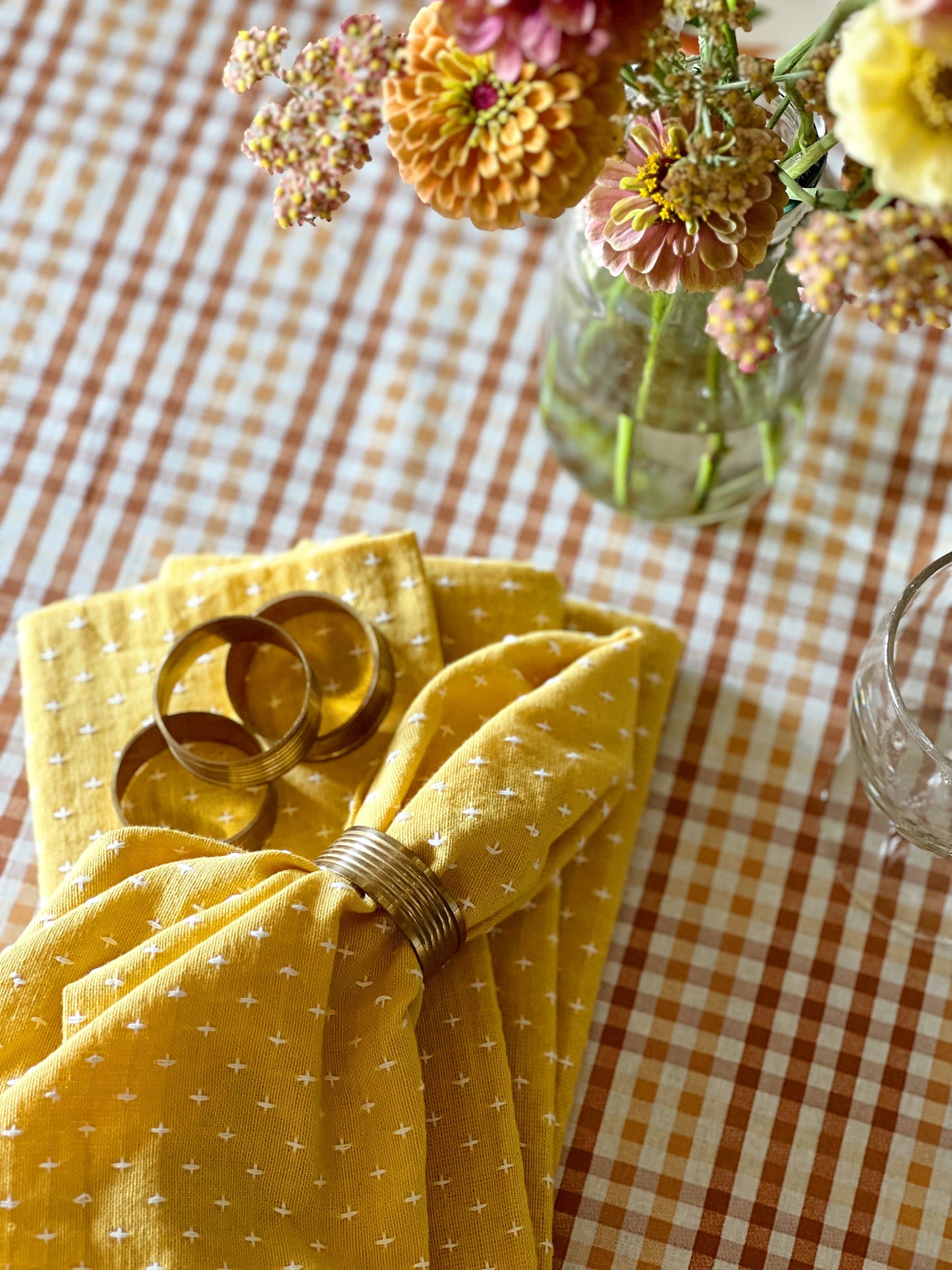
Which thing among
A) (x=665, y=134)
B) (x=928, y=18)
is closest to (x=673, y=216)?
(x=665, y=134)

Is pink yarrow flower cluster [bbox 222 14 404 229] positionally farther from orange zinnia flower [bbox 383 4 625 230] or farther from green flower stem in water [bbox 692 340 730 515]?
green flower stem in water [bbox 692 340 730 515]

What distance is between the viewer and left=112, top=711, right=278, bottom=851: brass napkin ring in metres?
0.64

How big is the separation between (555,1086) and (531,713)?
184 millimetres

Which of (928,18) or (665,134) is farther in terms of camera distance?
(665,134)

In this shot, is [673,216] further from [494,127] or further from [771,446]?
[771,446]

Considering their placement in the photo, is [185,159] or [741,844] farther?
[185,159]

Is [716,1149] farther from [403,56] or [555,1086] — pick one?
[403,56]

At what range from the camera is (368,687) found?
2.18 feet

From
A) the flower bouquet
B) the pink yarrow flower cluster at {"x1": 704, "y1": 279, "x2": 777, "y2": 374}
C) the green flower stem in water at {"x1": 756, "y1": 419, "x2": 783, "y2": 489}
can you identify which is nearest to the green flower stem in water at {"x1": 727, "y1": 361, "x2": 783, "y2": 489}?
the green flower stem in water at {"x1": 756, "y1": 419, "x2": 783, "y2": 489}

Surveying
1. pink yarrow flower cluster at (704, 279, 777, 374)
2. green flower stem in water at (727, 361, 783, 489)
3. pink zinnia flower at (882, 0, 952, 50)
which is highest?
pink zinnia flower at (882, 0, 952, 50)

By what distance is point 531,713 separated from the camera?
63cm

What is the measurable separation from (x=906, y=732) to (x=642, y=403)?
23cm

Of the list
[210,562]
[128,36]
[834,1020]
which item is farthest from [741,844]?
[128,36]

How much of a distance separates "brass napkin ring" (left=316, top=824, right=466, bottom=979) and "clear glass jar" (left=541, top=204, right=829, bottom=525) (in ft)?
0.90
